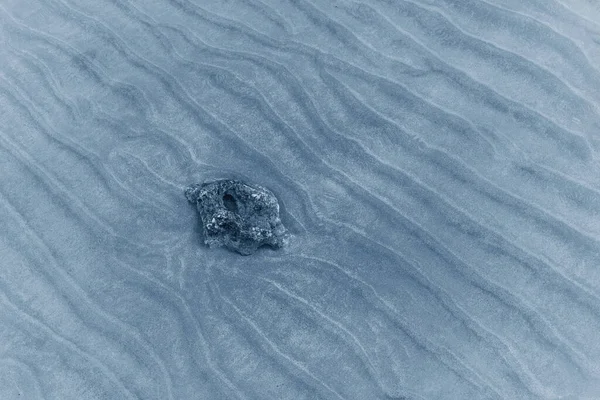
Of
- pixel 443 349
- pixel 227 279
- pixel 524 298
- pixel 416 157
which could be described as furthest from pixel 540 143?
pixel 227 279

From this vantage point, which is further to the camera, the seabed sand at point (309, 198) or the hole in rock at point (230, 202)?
the hole in rock at point (230, 202)

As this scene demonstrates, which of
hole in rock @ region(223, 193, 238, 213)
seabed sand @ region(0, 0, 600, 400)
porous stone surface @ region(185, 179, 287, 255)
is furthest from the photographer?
hole in rock @ region(223, 193, 238, 213)

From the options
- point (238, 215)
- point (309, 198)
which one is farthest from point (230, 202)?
point (309, 198)

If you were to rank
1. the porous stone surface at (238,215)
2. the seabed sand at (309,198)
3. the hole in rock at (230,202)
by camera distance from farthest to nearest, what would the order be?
1. the hole in rock at (230,202)
2. the porous stone surface at (238,215)
3. the seabed sand at (309,198)

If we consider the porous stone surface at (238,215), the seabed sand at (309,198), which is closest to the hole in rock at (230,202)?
the porous stone surface at (238,215)

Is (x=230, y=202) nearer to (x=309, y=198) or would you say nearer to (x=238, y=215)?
(x=238, y=215)

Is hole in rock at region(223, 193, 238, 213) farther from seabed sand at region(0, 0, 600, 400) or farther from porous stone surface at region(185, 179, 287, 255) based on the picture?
seabed sand at region(0, 0, 600, 400)

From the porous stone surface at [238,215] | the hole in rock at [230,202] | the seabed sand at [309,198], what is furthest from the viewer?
the hole in rock at [230,202]

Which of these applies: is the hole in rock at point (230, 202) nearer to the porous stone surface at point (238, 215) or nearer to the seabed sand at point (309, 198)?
the porous stone surface at point (238, 215)

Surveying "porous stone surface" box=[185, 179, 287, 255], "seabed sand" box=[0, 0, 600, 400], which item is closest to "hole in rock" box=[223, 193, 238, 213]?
"porous stone surface" box=[185, 179, 287, 255]

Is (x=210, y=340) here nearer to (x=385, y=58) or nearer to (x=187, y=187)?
(x=187, y=187)
